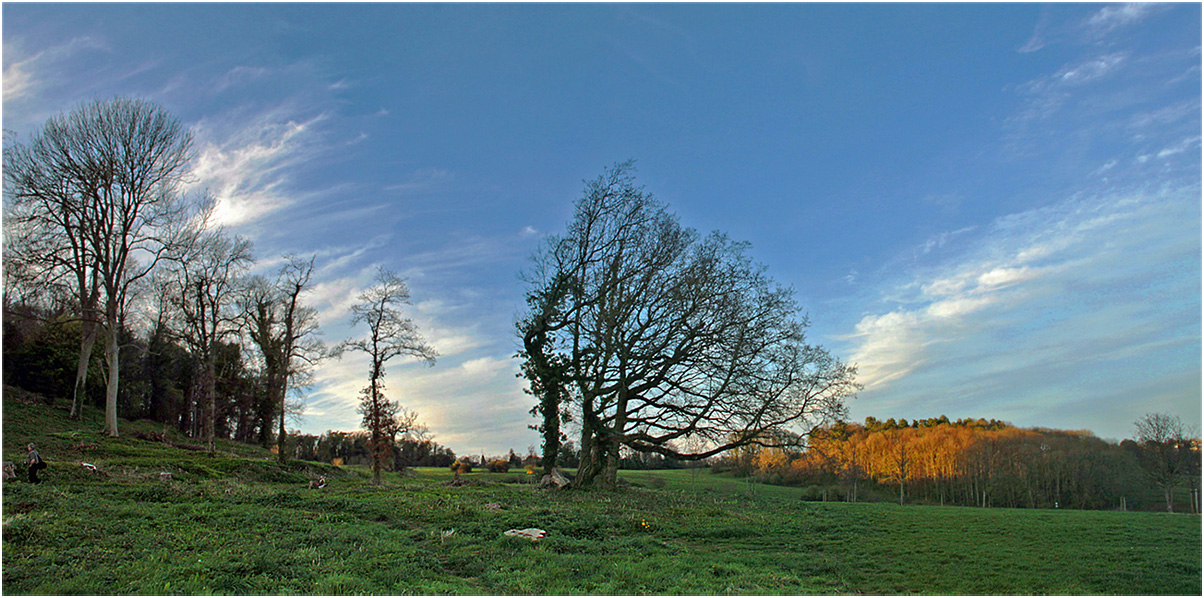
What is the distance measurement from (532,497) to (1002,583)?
14.4 metres

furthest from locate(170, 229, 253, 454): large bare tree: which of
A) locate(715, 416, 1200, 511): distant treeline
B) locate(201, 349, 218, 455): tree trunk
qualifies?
locate(715, 416, 1200, 511): distant treeline

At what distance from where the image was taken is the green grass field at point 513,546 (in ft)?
31.6

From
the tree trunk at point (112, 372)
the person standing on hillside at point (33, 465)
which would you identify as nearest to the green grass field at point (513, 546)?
the person standing on hillside at point (33, 465)

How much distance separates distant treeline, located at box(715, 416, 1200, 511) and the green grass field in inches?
543

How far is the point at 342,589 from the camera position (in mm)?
8930

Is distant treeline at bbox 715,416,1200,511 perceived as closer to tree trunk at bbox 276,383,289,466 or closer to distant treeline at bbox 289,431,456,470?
tree trunk at bbox 276,383,289,466

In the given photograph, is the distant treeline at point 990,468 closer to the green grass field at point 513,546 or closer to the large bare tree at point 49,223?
the green grass field at point 513,546

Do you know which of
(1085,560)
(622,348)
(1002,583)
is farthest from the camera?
(622,348)

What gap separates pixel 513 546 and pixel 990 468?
42.4 m

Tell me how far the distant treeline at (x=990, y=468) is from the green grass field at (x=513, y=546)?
13.8 metres

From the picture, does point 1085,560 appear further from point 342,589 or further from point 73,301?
point 73,301

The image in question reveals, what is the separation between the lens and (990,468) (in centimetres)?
4378

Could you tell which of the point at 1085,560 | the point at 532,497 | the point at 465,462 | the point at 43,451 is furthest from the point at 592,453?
the point at 465,462

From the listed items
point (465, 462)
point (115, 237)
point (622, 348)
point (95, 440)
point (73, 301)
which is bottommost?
point (465, 462)
